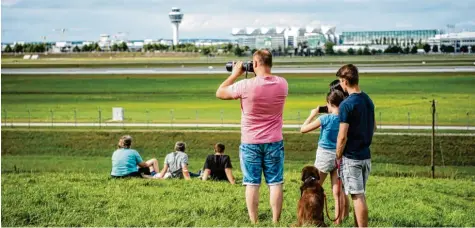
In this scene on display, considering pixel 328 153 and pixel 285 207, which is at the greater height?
pixel 328 153

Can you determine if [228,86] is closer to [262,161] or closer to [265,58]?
[265,58]

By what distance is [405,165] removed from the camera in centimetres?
2022

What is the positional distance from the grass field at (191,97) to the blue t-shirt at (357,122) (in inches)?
845

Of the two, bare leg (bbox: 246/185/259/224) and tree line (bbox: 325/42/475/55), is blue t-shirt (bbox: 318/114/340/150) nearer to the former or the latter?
bare leg (bbox: 246/185/259/224)

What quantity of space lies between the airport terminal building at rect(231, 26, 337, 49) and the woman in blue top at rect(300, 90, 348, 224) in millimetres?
107943

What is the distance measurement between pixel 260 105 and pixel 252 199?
0.84 meters

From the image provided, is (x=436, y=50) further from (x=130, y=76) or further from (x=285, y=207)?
(x=285, y=207)

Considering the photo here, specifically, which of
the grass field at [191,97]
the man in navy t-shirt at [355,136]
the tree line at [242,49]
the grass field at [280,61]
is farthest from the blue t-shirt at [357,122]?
the tree line at [242,49]

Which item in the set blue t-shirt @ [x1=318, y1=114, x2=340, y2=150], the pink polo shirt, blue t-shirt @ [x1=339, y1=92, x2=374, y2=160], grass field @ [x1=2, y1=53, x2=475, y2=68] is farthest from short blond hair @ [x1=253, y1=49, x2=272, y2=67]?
grass field @ [x1=2, y1=53, x2=475, y2=68]

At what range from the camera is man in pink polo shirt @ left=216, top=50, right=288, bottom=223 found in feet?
Result: 20.0

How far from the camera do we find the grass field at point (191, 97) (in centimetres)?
3016

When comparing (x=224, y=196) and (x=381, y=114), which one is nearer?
(x=224, y=196)

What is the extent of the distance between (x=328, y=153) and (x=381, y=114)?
23.4 m

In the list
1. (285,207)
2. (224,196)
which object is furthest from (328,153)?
(224,196)
